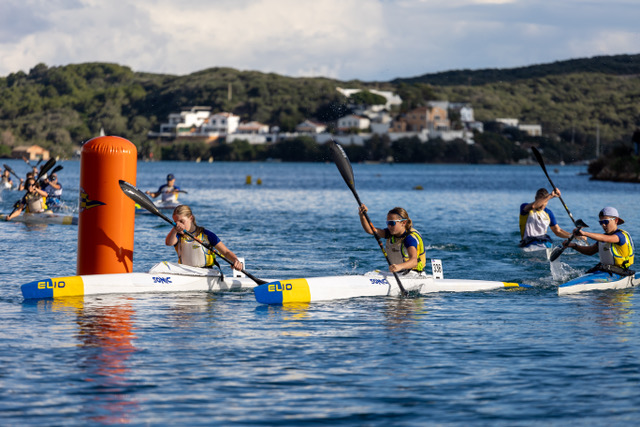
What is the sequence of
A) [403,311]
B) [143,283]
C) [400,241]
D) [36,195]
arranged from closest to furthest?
1. [403,311]
2. [143,283]
3. [400,241]
4. [36,195]

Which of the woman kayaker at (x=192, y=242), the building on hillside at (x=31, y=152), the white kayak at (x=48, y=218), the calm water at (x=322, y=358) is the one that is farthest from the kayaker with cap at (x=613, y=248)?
the building on hillside at (x=31, y=152)

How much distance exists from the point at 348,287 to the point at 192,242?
2.95 meters

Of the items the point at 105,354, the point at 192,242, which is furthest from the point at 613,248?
the point at 105,354

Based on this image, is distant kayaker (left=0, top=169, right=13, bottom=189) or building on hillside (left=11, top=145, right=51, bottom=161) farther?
building on hillside (left=11, top=145, right=51, bottom=161)

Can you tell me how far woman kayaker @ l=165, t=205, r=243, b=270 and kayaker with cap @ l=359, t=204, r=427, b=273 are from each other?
→ 2538mm

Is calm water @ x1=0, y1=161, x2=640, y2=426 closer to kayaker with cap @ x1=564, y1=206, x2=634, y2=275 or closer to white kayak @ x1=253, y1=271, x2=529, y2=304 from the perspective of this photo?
white kayak @ x1=253, y1=271, x2=529, y2=304

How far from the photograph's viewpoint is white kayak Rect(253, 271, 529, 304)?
1460cm

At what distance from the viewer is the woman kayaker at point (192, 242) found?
15.0 metres

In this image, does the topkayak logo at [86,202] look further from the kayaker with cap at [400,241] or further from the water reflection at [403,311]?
the water reflection at [403,311]

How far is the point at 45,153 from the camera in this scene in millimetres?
183875

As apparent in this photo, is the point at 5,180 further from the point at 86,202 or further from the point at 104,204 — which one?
the point at 104,204

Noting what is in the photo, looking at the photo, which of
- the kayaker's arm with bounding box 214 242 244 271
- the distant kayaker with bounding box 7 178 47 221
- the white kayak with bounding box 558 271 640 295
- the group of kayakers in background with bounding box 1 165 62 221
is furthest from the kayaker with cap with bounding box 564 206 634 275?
the distant kayaker with bounding box 7 178 47 221

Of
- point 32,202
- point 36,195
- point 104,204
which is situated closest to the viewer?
point 104,204

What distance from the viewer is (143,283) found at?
15.1 m
